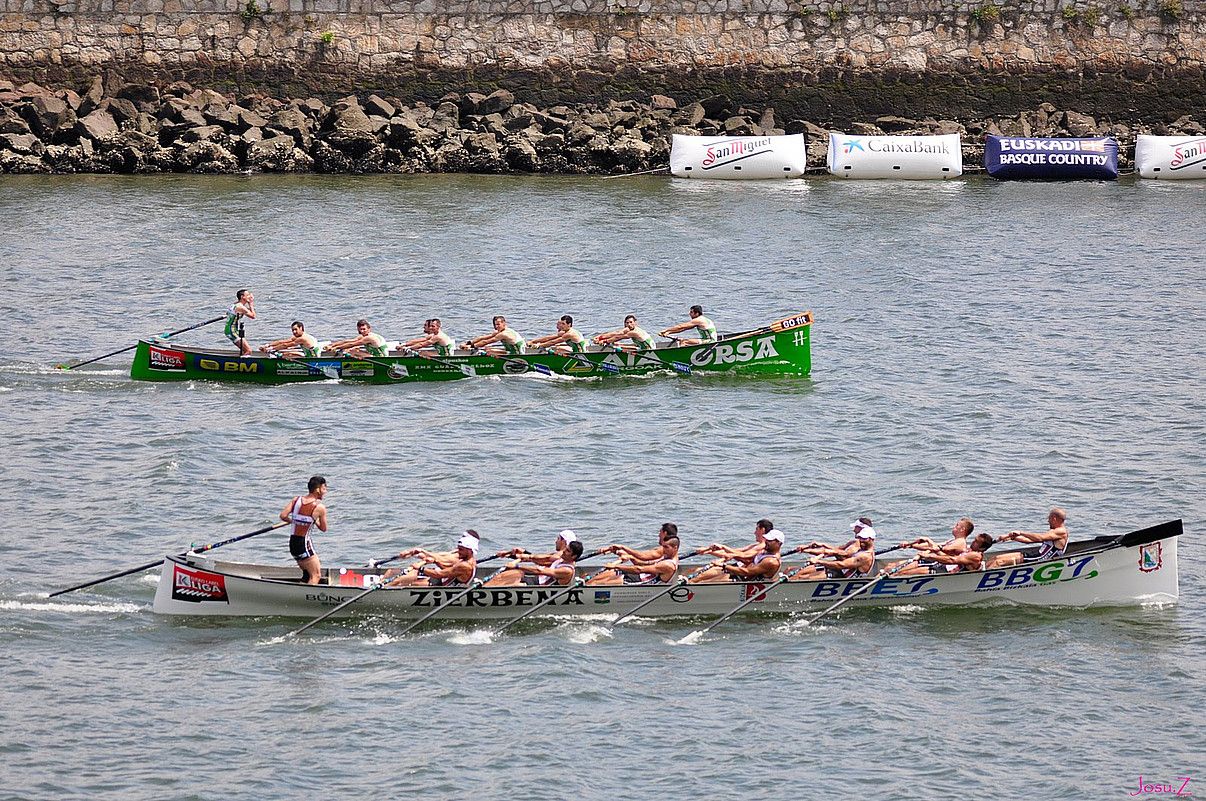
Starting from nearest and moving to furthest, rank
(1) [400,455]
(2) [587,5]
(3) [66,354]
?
(1) [400,455]
(3) [66,354]
(2) [587,5]

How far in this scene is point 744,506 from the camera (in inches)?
1120

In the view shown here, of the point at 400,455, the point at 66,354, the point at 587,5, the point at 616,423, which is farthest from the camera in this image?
the point at 587,5

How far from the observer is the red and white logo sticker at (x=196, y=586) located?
23.3 meters

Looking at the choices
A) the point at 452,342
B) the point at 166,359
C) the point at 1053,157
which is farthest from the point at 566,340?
the point at 1053,157

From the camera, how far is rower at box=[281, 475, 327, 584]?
23266 millimetres

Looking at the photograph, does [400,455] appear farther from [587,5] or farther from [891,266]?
[587,5]

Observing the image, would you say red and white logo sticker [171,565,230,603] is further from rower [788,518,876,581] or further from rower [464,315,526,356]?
rower [464,315,526,356]

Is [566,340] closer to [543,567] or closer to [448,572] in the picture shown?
[543,567]

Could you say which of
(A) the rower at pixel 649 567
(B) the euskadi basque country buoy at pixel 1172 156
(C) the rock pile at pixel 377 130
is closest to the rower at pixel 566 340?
(A) the rower at pixel 649 567

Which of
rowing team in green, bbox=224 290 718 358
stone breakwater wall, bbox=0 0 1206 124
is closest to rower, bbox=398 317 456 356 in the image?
rowing team in green, bbox=224 290 718 358

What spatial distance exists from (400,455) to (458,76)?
96.3 feet

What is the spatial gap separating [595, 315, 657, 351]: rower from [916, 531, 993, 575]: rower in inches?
486

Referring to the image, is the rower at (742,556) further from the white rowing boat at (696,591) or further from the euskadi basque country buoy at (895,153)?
the euskadi basque country buoy at (895,153)

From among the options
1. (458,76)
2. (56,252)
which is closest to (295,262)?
(56,252)
